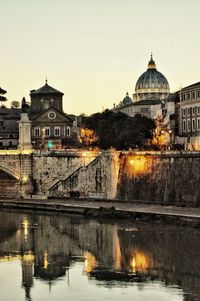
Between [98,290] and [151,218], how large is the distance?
1530 centimetres

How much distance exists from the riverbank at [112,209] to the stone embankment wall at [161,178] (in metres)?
1.44

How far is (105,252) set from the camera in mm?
39875

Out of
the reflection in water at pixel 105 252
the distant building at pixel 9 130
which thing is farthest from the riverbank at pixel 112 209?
the distant building at pixel 9 130

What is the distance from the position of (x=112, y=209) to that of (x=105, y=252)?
36.3ft

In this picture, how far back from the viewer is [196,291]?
103ft

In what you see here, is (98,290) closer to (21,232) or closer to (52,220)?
(21,232)

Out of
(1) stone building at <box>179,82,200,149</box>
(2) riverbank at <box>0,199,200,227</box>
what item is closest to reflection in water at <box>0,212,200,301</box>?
(2) riverbank at <box>0,199,200,227</box>

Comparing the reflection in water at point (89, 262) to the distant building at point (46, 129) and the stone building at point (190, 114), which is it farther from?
the distant building at point (46, 129)

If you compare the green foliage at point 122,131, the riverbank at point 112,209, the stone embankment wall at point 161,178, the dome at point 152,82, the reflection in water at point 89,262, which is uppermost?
the dome at point 152,82

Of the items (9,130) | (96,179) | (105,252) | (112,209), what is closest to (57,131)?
(9,130)

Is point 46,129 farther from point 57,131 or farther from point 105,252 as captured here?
point 105,252

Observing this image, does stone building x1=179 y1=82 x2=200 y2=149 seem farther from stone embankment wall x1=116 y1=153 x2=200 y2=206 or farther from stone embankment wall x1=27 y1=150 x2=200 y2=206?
stone embankment wall x1=116 y1=153 x2=200 y2=206

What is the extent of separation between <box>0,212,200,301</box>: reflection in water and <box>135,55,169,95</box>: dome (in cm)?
8868

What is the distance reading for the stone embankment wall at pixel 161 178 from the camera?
5222 centimetres
